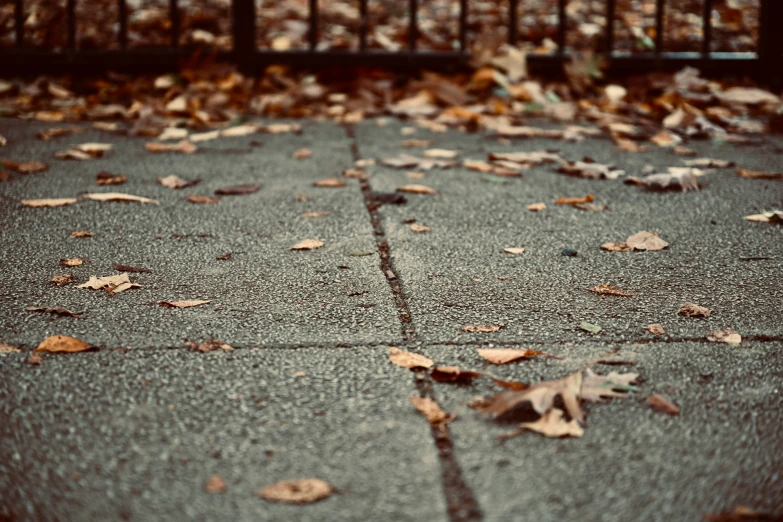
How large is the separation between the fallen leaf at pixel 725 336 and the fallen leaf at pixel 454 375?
575 mm

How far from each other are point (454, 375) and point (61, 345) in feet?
2.72

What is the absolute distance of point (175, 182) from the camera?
3143mm

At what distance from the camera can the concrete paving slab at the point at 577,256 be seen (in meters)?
1.94

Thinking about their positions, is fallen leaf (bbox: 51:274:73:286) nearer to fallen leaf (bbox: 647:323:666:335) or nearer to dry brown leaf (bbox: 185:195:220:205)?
dry brown leaf (bbox: 185:195:220:205)

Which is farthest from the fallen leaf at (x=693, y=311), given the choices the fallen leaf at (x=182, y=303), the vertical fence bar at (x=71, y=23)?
the vertical fence bar at (x=71, y=23)

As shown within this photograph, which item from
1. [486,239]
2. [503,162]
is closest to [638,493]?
[486,239]

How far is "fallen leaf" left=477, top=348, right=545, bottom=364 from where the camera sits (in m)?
1.71

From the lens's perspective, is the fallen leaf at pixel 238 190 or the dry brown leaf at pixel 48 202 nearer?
the dry brown leaf at pixel 48 202

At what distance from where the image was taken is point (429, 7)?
763cm

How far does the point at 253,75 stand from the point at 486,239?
9.26 ft

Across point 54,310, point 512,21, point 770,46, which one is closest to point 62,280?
point 54,310

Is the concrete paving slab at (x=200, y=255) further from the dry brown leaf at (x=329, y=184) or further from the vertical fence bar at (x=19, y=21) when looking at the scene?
the vertical fence bar at (x=19, y=21)

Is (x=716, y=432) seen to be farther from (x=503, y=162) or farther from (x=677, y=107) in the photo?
(x=677, y=107)

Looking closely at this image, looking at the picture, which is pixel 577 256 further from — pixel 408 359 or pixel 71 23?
pixel 71 23
